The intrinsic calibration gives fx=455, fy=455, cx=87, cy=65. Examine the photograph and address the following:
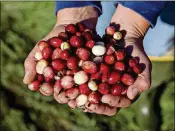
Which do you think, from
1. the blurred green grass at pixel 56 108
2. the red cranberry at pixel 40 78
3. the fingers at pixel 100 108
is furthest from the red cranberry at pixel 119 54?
the blurred green grass at pixel 56 108

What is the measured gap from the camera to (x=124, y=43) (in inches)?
76.4

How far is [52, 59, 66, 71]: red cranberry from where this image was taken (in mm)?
1814

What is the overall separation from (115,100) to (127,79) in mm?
96

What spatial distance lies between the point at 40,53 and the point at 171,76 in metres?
1.31

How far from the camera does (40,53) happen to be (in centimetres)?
188

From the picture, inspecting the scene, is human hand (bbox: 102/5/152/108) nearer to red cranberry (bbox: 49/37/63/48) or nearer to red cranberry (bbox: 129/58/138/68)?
red cranberry (bbox: 129/58/138/68)

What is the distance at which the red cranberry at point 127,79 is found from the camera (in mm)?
1780

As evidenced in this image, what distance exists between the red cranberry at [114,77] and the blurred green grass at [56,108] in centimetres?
95

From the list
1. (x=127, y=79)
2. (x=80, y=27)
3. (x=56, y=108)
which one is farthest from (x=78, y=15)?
(x=56, y=108)

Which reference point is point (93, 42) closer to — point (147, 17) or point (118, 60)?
point (118, 60)

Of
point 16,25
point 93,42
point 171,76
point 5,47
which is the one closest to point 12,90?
point 5,47

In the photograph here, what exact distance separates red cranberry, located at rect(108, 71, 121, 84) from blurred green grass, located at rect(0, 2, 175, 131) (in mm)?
952

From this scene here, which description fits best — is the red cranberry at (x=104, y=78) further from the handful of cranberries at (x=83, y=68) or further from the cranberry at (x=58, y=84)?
the cranberry at (x=58, y=84)

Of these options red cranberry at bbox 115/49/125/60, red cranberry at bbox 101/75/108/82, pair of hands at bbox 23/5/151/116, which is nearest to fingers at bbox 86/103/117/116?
pair of hands at bbox 23/5/151/116
